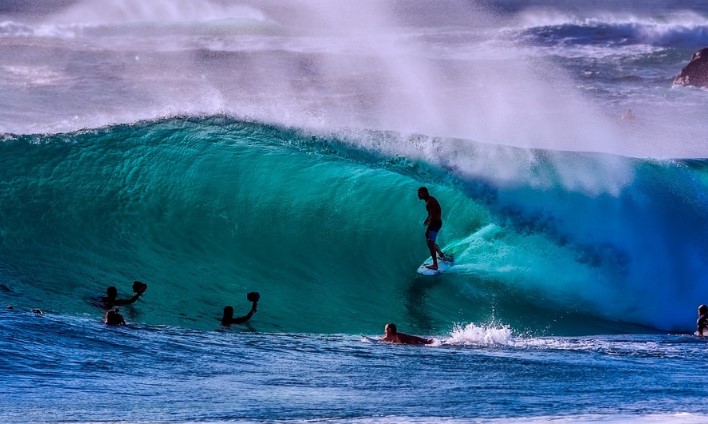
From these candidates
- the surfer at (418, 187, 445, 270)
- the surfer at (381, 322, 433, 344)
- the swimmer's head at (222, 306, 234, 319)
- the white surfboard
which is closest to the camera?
the surfer at (381, 322, 433, 344)

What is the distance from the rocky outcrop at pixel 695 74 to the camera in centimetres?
3675

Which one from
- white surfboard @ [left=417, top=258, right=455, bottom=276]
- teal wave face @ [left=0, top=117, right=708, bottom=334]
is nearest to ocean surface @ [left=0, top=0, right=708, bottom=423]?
teal wave face @ [left=0, top=117, right=708, bottom=334]

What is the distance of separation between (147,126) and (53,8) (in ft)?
123

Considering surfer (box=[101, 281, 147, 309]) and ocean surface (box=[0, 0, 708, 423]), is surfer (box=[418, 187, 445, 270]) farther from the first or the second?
surfer (box=[101, 281, 147, 309])

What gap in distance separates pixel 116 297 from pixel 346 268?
345 cm

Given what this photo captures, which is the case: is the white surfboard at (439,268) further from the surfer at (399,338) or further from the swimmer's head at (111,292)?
the swimmer's head at (111,292)

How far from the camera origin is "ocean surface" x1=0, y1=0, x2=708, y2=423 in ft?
27.4

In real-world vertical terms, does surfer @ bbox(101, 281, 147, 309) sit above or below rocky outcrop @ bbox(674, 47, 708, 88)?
below

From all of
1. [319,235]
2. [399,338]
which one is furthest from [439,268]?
[399,338]

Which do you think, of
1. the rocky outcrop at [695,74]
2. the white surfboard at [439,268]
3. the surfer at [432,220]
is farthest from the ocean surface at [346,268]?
the rocky outcrop at [695,74]

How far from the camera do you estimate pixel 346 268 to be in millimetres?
14562

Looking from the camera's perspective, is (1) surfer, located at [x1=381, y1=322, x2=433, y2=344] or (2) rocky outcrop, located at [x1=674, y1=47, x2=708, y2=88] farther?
(2) rocky outcrop, located at [x1=674, y1=47, x2=708, y2=88]

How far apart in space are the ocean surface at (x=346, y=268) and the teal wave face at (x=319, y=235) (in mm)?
35

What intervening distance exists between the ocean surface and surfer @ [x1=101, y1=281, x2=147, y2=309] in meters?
0.16
